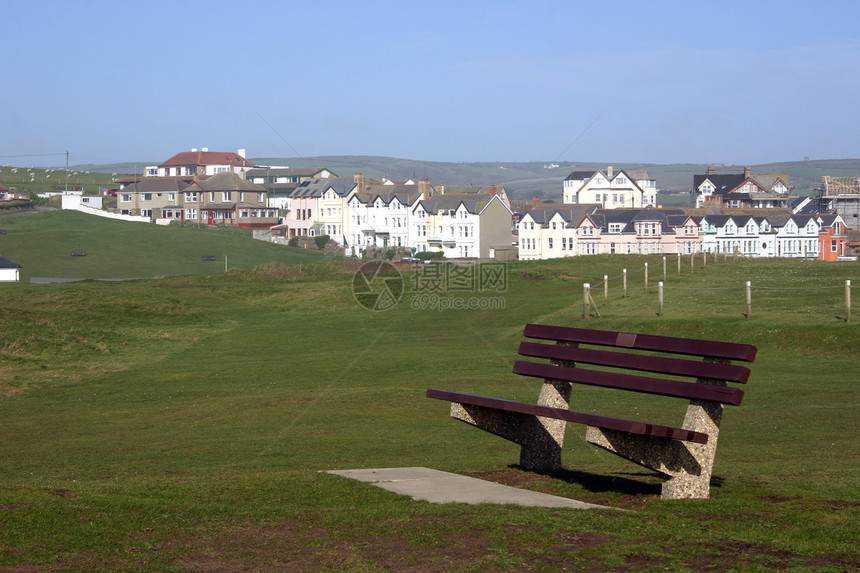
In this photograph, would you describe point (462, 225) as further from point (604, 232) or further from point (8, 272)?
point (8, 272)

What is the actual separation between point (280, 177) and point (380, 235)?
51.4m

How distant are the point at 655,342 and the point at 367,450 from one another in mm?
5275

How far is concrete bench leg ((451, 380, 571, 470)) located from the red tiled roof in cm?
17223

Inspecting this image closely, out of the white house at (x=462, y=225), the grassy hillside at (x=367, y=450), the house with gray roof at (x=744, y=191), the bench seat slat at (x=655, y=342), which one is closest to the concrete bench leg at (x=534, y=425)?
the grassy hillside at (x=367, y=450)

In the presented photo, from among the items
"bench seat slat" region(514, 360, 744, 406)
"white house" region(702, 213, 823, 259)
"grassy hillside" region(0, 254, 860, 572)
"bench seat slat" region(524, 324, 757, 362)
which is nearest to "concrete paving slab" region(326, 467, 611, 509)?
"grassy hillside" region(0, 254, 860, 572)

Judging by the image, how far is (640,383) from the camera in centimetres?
842

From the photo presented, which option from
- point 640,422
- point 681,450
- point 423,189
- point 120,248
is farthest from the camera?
point 423,189

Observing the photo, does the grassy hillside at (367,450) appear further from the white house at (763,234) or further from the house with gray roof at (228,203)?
the house with gray roof at (228,203)

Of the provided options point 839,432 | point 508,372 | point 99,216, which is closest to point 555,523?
point 839,432

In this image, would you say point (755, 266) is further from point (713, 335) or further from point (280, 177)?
point (280, 177)

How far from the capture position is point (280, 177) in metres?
154

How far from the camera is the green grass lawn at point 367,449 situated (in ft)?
20.8

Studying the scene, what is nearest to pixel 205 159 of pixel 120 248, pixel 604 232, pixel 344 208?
pixel 344 208

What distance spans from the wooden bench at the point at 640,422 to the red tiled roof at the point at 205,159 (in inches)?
6784
